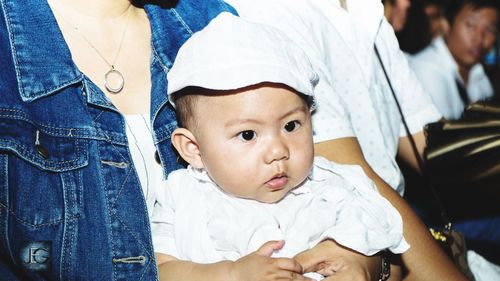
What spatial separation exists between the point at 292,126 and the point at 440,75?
4.37 meters

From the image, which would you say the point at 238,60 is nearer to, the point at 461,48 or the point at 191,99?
the point at 191,99

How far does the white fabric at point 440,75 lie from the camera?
5293mm

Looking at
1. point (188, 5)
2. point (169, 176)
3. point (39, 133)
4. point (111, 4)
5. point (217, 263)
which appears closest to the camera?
point (217, 263)

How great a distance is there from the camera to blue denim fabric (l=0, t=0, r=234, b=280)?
1.48m

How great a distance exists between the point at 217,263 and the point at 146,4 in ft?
3.34

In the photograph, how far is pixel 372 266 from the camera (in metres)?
1.55

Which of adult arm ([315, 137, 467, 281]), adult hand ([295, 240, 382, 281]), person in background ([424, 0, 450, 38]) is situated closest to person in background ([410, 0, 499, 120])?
person in background ([424, 0, 450, 38])

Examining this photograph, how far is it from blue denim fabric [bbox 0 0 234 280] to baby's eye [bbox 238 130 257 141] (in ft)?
1.34

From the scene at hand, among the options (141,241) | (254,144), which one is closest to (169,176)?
(141,241)

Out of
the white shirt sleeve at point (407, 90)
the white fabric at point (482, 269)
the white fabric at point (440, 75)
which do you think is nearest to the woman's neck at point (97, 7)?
the white shirt sleeve at point (407, 90)

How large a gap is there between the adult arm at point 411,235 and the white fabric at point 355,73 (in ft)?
0.17

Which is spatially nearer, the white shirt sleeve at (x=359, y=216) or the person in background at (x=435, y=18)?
the white shirt sleeve at (x=359, y=216)

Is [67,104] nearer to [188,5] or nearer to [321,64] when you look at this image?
[188,5]

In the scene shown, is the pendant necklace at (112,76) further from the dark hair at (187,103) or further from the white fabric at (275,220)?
the white fabric at (275,220)
